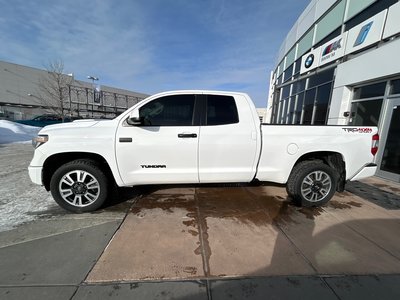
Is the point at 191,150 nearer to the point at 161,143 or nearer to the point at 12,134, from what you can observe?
the point at 161,143

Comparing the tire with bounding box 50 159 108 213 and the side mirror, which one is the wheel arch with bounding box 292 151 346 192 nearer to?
the side mirror

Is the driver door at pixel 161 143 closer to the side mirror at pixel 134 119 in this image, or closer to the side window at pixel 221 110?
the side mirror at pixel 134 119

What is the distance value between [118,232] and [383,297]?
306cm

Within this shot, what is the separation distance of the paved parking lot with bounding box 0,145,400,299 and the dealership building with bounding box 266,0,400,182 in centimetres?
337

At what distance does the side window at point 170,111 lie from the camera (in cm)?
362

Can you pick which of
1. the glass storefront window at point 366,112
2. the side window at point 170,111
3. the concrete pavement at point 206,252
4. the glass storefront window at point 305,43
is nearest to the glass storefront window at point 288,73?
the glass storefront window at point 305,43

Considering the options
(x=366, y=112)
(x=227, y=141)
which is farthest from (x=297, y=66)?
(x=227, y=141)

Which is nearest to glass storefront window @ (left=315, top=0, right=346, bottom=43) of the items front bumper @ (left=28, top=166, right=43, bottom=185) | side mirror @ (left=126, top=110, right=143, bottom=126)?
side mirror @ (left=126, top=110, right=143, bottom=126)

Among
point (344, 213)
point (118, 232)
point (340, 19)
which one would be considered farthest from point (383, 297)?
point (340, 19)

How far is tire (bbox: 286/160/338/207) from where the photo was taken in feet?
12.7

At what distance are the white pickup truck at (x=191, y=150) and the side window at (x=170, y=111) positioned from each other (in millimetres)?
16

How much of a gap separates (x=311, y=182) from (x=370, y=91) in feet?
17.8

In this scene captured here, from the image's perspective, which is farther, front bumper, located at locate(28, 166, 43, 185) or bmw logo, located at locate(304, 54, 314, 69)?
bmw logo, located at locate(304, 54, 314, 69)

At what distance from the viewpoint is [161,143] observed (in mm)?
3520
